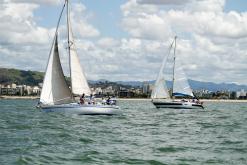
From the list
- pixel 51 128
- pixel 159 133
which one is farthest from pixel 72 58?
pixel 159 133

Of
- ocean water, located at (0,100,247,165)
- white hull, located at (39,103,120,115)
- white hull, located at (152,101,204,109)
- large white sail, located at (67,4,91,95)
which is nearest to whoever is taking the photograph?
ocean water, located at (0,100,247,165)

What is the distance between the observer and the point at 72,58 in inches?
2995

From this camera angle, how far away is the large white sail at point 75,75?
75.9m

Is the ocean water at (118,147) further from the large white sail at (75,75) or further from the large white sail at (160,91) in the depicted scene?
the large white sail at (160,91)

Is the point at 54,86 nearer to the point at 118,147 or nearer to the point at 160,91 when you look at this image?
the point at 118,147

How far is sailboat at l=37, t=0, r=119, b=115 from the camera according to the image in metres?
73.9

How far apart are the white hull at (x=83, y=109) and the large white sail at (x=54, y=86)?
1329 millimetres

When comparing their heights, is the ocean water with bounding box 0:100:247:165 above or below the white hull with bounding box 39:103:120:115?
below

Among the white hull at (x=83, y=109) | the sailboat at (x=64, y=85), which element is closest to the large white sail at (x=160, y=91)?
the sailboat at (x=64, y=85)

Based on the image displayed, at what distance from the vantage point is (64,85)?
75375mm

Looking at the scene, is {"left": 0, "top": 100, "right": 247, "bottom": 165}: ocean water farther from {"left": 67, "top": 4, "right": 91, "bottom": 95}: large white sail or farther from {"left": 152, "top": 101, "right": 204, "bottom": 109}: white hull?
{"left": 152, "top": 101, "right": 204, "bottom": 109}: white hull

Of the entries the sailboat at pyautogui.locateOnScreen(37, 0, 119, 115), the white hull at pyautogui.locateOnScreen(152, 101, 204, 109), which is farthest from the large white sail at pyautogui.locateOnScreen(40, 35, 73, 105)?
the white hull at pyautogui.locateOnScreen(152, 101, 204, 109)

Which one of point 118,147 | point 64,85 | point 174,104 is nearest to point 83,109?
point 64,85

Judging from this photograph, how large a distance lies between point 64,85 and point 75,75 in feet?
6.52
